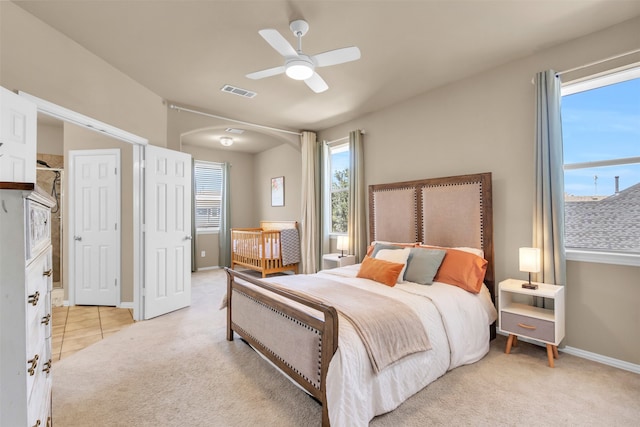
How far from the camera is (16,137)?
6.55 feet

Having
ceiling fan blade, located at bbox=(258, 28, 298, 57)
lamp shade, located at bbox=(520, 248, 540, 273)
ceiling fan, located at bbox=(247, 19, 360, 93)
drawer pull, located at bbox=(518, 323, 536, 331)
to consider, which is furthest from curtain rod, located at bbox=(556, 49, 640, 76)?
ceiling fan blade, located at bbox=(258, 28, 298, 57)

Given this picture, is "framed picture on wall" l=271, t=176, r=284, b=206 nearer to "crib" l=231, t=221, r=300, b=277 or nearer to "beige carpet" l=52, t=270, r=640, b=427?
"crib" l=231, t=221, r=300, b=277

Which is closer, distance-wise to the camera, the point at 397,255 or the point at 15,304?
the point at 15,304

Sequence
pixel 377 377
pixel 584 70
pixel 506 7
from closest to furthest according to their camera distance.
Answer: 1. pixel 377 377
2. pixel 506 7
3. pixel 584 70

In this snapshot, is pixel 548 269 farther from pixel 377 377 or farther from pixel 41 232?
pixel 41 232

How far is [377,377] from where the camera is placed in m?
1.87

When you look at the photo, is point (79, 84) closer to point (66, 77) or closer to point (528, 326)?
point (66, 77)

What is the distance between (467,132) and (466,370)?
2461mm

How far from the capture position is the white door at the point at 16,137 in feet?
6.21

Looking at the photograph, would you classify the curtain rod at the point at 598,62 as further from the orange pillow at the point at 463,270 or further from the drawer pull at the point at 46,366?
the drawer pull at the point at 46,366

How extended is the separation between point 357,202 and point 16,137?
369 centimetres

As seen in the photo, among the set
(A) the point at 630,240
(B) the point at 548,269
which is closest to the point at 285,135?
(B) the point at 548,269

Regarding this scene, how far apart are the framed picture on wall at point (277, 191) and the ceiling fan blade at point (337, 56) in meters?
4.39

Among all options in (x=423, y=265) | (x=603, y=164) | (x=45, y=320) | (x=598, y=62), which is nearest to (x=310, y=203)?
(x=423, y=265)
